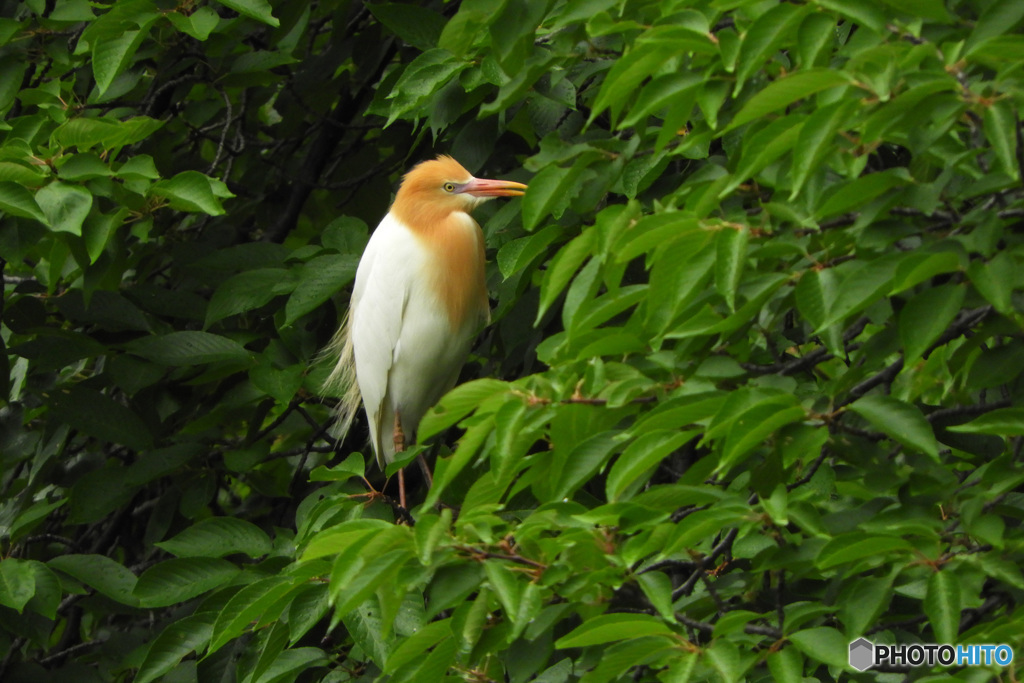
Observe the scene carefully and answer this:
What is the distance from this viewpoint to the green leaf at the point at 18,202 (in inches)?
92.3

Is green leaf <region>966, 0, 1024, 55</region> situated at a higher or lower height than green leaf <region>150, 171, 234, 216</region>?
higher

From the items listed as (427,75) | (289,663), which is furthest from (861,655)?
(427,75)

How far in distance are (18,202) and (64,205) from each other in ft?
0.32

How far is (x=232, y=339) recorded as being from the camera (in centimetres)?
310

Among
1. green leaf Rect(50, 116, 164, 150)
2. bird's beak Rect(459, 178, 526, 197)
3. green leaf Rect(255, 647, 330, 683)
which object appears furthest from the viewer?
bird's beak Rect(459, 178, 526, 197)

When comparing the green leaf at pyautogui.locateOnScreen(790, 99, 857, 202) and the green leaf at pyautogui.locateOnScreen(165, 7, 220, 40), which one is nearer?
the green leaf at pyautogui.locateOnScreen(790, 99, 857, 202)

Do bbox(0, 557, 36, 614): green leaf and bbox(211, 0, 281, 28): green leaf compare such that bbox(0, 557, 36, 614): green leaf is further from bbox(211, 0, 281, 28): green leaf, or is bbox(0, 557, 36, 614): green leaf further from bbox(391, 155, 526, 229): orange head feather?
bbox(391, 155, 526, 229): orange head feather

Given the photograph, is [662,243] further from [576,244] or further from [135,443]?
[135,443]

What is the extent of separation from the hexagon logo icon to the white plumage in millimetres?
2148

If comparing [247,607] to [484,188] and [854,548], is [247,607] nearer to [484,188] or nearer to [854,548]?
[854,548]

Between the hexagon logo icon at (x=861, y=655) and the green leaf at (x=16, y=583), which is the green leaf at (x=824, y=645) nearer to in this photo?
the hexagon logo icon at (x=861, y=655)

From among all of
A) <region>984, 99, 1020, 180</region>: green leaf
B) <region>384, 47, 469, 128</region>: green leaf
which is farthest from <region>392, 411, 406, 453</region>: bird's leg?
<region>984, 99, 1020, 180</region>: green leaf

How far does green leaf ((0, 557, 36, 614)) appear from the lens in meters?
2.53

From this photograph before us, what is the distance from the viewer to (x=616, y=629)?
1.49 meters
